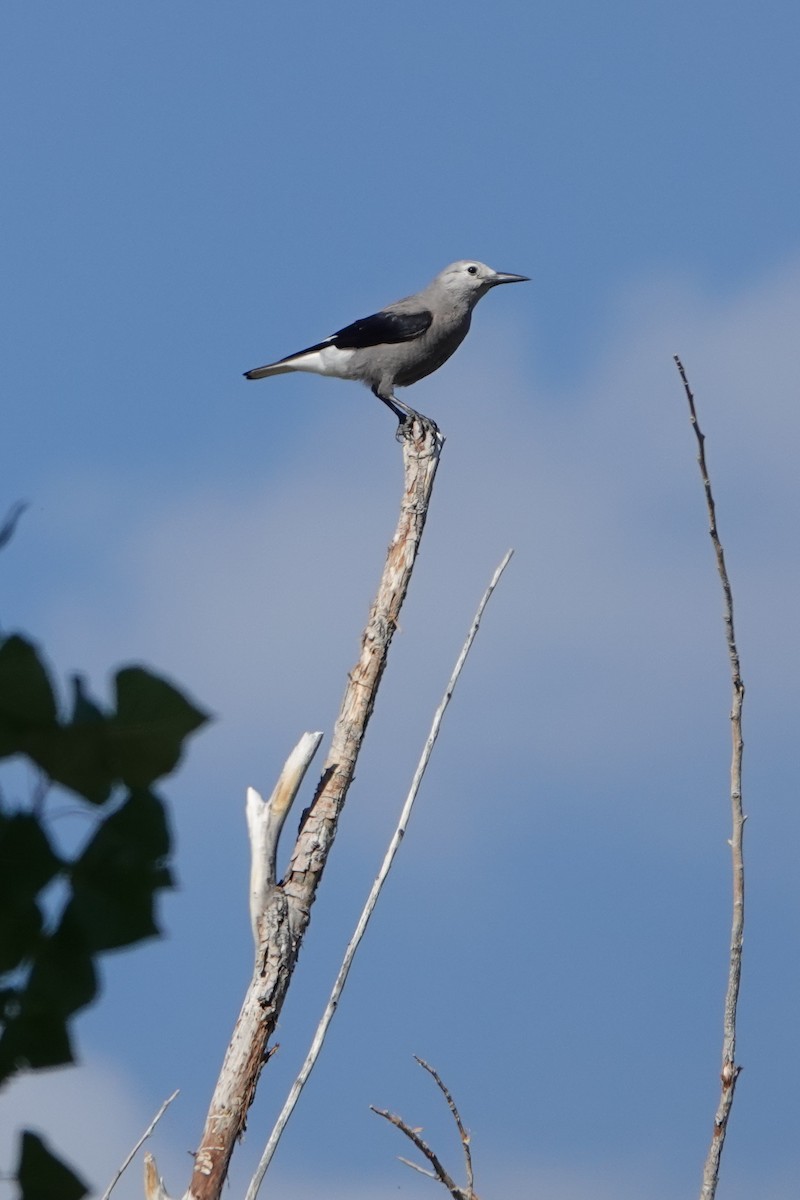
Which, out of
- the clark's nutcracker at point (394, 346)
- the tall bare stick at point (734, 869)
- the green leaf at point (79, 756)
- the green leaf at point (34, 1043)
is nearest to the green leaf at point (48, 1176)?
the green leaf at point (34, 1043)

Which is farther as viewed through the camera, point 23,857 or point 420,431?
point 420,431

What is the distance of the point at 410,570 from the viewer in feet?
16.6

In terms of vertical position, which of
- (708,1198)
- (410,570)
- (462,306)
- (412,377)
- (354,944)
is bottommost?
(708,1198)

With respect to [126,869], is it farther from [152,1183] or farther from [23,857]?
[152,1183]

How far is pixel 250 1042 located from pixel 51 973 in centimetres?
362

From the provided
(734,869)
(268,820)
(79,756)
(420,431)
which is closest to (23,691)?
(79,756)

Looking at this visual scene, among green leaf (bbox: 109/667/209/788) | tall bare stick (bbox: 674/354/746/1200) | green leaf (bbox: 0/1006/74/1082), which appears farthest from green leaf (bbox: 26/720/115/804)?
tall bare stick (bbox: 674/354/746/1200)

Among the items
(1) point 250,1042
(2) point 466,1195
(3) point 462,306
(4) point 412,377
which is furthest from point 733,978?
(3) point 462,306

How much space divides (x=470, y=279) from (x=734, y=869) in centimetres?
680

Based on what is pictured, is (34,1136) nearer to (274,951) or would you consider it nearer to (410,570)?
(274,951)

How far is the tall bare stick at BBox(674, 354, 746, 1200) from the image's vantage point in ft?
9.23

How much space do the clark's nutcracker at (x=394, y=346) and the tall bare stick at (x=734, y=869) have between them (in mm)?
4833

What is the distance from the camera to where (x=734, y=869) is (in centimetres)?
286

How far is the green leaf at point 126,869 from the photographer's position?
74cm
